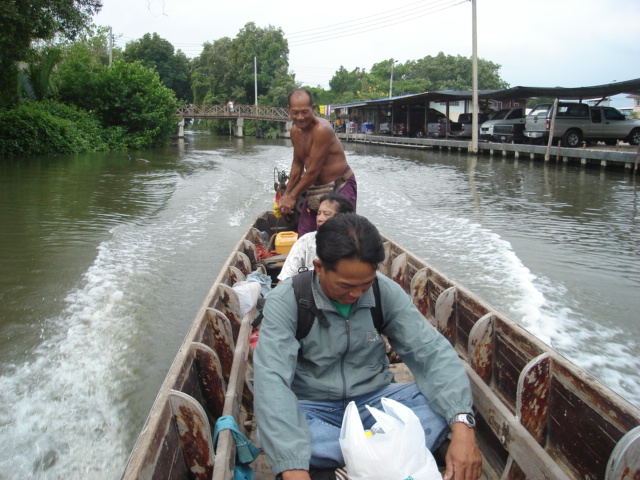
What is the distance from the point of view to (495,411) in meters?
2.25

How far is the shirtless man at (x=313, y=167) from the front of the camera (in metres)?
4.40

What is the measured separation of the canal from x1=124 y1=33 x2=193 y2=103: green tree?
49043mm

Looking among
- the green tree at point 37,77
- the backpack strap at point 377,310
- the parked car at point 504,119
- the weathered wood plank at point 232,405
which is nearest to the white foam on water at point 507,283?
the backpack strap at point 377,310

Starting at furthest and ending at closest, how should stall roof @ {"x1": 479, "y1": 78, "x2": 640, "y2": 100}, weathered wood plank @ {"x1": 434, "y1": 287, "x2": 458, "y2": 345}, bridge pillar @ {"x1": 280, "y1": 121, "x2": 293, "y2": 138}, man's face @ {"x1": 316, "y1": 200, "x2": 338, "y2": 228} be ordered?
bridge pillar @ {"x1": 280, "y1": 121, "x2": 293, "y2": 138} < stall roof @ {"x1": 479, "y1": 78, "x2": 640, "y2": 100} < weathered wood plank @ {"x1": 434, "y1": 287, "x2": 458, "y2": 345} < man's face @ {"x1": 316, "y1": 200, "x2": 338, "y2": 228}

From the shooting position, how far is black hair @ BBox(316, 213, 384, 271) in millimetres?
1886

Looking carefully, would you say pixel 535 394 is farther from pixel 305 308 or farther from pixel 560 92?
pixel 560 92

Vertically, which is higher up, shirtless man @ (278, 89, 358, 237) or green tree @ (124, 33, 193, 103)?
green tree @ (124, 33, 193, 103)

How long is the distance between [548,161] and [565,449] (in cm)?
1796

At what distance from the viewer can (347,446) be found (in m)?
1.73

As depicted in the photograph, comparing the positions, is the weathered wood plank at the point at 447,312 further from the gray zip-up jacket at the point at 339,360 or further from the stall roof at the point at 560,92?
the stall roof at the point at 560,92

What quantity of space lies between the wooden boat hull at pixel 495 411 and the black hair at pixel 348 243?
82 centimetres

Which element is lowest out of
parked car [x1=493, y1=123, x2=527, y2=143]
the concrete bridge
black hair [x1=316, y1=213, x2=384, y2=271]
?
black hair [x1=316, y1=213, x2=384, y2=271]

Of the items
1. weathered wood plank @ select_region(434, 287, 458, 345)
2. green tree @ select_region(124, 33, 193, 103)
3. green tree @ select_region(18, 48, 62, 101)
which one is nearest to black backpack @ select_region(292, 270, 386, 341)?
weathered wood plank @ select_region(434, 287, 458, 345)

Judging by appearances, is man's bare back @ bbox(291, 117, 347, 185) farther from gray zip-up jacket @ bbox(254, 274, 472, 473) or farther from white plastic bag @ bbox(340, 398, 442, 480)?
white plastic bag @ bbox(340, 398, 442, 480)
